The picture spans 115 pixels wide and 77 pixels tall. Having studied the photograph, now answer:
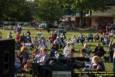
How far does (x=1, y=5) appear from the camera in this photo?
8525 cm

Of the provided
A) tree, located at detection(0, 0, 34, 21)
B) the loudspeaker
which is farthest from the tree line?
the loudspeaker

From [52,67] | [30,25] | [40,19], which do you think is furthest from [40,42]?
[40,19]

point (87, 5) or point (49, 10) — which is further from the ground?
point (87, 5)

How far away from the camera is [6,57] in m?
13.6

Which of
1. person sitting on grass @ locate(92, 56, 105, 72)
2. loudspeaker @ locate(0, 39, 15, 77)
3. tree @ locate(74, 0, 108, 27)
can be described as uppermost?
tree @ locate(74, 0, 108, 27)

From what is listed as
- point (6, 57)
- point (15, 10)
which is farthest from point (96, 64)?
point (15, 10)

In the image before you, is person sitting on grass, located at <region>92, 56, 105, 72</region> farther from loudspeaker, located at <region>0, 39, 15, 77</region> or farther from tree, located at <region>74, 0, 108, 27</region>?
tree, located at <region>74, 0, 108, 27</region>

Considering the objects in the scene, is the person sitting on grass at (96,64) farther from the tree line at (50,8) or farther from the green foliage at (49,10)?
the green foliage at (49,10)

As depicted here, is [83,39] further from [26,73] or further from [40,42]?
[26,73]

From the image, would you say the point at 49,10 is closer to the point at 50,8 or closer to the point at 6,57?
the point at 50,8

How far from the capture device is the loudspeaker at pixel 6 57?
13172mm

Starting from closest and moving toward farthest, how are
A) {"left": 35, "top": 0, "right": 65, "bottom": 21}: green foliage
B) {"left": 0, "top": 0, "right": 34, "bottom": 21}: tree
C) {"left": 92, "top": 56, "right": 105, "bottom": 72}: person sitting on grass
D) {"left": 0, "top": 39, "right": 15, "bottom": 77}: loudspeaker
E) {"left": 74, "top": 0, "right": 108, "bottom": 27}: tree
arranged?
{"left": 0, "top": 39, "right": 15, "bottom": 77}: loudspeaker → {"left": 92, "top": 56, "right": 105, "bottom": 72}: person sitting on grass → {"left": 74, "top": 0, "right": 108, "bottom": 27}: tree → {"left": 35, "top": 0, "right": 65, "bottom": 21}: green foliage → {"left": 0, "top": 0, "right": 34, "bottom": 21}: tree

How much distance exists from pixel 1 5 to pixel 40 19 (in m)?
8.04

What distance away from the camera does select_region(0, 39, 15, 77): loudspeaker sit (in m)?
13.2
